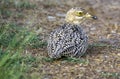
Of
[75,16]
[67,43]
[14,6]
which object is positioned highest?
[14,6]

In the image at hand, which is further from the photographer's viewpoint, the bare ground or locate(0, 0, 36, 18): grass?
locate(0, 0, 36, 18): grass

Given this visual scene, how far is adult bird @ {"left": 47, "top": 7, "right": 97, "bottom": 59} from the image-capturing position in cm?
793

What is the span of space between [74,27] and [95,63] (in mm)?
900

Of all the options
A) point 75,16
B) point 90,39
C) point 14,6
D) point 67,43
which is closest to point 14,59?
point 67,43

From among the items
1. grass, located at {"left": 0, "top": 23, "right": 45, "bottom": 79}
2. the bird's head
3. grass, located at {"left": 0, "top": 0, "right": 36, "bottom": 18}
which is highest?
grass, located at {"left": 0, "top": 0, "right": 36, "bottom": 18}

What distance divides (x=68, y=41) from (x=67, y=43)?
0.19 ft

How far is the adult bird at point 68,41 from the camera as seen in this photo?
793cm

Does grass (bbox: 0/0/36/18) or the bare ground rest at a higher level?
grass (bbox: 0/0/36/18)

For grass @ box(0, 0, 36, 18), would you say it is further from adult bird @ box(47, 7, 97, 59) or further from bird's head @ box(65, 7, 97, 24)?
Answer: adult bird @ box(47, 7, 97, 59)

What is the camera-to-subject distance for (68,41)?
8.09 m

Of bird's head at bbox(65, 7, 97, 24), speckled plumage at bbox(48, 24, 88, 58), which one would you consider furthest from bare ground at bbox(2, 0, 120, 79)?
bird's head at bbox(65, 7, 97, 24)

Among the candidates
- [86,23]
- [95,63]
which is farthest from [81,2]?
[95,63]

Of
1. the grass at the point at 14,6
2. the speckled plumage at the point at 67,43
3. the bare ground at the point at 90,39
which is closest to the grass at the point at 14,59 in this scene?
the bare ground at the point at 90,39

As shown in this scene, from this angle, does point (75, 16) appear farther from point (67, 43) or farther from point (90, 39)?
point (67, 43)
